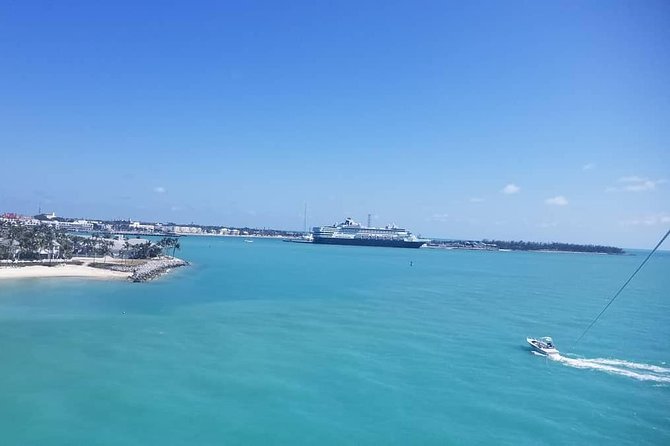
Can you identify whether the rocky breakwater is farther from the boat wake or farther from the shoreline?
the boat wake

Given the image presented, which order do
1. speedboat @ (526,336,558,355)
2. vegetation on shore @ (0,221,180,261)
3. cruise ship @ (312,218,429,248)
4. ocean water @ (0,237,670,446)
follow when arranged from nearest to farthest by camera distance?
ocean water @ (0,237,670,446) → speedboat @ (526,336,558,355) → vegetation on shore @ (0,221,180,261) → cruise ship @ (312,218,429,248)

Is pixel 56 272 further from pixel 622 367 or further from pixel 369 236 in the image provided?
pixel 369 236

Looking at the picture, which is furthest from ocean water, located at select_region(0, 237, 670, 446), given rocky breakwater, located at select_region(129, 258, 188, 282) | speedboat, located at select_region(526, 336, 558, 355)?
rocky breakwater, located at select_region(129, 258, 188, 282)

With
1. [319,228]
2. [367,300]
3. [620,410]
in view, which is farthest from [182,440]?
[319,228]

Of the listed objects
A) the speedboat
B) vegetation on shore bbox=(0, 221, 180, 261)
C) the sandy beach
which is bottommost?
the speedboat

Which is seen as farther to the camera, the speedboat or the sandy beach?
the sandy beach

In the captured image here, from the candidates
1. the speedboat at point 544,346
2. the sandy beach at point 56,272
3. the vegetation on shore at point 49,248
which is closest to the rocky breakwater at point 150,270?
the sandy beach at point 56,272

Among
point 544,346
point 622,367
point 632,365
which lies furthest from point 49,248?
point 632,365
